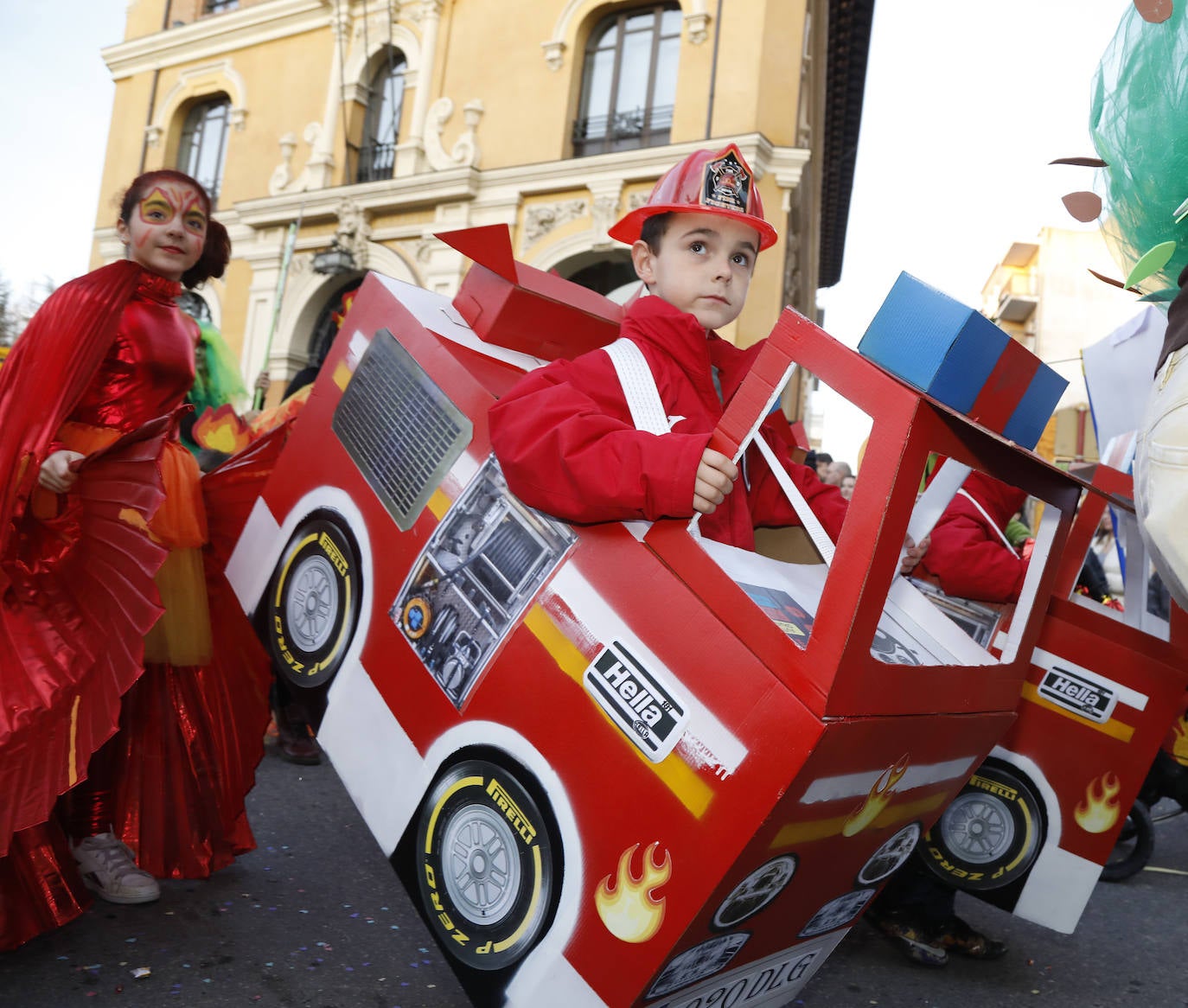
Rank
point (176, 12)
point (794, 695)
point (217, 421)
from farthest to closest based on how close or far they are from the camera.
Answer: point (176, 12), point (217, 421), point (794, 695)

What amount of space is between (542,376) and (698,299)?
410 millimetres

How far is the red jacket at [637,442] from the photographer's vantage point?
1464mm

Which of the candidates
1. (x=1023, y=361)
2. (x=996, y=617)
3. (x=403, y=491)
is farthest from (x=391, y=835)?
(x=996, y=617)

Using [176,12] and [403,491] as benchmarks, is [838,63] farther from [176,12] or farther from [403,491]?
[403,491]

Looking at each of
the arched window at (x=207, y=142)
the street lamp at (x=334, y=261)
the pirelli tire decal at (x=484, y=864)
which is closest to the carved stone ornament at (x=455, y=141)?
the street lamp at (x=334, y=261)

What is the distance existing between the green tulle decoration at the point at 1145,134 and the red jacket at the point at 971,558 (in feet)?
3.41

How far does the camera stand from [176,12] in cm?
→ 1566

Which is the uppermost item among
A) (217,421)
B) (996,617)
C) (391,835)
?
(217,421)

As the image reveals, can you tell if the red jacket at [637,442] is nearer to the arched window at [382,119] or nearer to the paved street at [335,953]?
the paved street at [335,953]

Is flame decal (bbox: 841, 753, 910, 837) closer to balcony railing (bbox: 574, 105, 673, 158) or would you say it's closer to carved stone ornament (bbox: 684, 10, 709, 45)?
balcony railing (bbox: 574, 105, 673, 158)

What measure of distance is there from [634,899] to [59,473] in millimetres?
1412

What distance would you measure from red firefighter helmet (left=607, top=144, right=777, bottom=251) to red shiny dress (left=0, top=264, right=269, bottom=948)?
108 centimetres

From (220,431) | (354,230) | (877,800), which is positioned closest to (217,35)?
(354,230)

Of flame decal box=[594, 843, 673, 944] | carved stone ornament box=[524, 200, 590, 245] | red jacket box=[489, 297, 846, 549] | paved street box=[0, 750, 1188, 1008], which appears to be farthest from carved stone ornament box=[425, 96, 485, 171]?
flame decal box=[594, 843, 673, 944]
